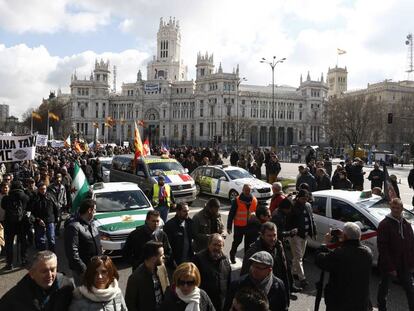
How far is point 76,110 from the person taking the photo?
410 ft

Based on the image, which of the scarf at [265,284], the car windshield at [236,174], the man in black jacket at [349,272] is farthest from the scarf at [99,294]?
the car windshield at [236,174]

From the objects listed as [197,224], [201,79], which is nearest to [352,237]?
[197,224]

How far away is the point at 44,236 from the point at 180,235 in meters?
3.87

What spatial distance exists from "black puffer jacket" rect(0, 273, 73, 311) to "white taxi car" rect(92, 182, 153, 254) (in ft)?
15.8

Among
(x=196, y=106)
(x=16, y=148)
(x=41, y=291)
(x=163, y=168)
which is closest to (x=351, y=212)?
(x=41, y=291)

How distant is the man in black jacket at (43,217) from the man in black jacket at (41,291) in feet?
17.8

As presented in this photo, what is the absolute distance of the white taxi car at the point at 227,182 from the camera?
1644 centimetres

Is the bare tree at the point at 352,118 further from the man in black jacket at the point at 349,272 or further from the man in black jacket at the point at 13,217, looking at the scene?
the man in black jacket at the point at 349,272

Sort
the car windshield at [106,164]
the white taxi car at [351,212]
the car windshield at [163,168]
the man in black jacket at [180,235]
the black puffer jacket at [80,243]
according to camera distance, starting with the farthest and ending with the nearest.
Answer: the car windshield at [106,164] → the car windshield at [163,168] → the white taxi car at [351,212] → the man in black jacket at [180,235] → the black puffer jacket at [80,243]

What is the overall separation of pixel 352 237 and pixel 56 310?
3.35m

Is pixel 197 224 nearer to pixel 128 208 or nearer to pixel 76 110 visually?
pixel 128 208

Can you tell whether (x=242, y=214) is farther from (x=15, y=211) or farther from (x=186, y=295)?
(x=186, y=295)

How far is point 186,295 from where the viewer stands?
3740 millimetres

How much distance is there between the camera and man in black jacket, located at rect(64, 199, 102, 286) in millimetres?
5590
